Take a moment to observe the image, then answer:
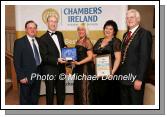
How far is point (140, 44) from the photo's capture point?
10.2 ft

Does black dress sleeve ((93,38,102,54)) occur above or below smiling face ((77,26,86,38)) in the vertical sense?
below

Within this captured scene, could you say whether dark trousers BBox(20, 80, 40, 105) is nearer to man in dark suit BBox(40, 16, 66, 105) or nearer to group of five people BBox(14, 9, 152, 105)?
group of five people BBox(14, 9, 152, 105)

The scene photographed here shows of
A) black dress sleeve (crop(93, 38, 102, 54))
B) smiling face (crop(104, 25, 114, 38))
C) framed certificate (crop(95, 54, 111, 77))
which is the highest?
smiling face (crop(104, 25, 114, 38))

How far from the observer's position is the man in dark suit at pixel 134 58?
310cm

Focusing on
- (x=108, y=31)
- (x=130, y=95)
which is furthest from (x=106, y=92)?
(x=108, y=31)

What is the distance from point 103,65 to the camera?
3.20 m

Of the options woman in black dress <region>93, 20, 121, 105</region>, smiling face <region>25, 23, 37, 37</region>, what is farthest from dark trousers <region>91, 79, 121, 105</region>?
smiling face <region>25, 23, 37, 37</region>

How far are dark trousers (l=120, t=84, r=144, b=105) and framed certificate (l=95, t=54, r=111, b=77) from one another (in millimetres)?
233

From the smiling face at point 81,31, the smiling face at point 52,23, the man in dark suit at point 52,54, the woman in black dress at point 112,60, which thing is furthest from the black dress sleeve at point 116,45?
the smiling face at point 52,23

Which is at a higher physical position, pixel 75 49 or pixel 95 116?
pixel 75 49

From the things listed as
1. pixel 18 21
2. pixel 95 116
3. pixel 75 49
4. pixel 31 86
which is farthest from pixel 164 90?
pixel 18 21

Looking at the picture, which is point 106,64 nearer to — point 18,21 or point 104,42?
point 104,42

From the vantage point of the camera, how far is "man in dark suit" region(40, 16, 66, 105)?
3.21 metres

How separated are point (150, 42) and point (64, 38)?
2.95ft
